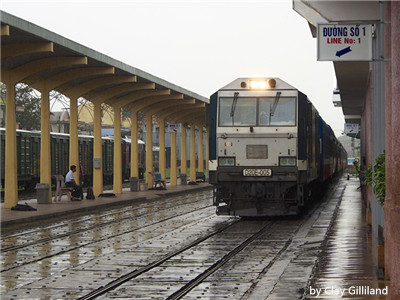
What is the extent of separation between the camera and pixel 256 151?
19.5m

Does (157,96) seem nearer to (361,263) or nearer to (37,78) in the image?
(37,78)

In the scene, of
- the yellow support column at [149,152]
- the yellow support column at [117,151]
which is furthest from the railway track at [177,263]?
the yellow support column at [149,152]

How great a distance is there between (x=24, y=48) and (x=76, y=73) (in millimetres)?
4671

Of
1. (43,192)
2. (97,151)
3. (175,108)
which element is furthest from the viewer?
(175,108)

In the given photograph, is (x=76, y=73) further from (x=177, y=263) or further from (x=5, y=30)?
(x=177, y=263)

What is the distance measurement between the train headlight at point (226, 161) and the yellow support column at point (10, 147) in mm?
6849

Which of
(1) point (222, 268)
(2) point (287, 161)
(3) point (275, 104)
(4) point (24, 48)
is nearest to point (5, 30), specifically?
(4) point (24, 48)

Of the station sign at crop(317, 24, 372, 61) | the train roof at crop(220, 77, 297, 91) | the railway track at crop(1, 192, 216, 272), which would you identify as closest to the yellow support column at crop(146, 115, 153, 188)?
the railway track at crop(1, 192, 216, 272)

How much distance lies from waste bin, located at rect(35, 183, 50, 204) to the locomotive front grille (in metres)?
9.04

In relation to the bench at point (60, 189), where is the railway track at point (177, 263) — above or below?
below

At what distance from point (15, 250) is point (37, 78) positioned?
11560 millimetres

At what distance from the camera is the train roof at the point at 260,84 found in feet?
65.3

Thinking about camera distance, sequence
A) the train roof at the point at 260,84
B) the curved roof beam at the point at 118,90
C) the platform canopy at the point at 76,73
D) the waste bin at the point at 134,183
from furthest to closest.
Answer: the waste bin at the point at 134,183
the curved roof beam at the point at 118,90
the train roof at the point at 260,84
the platform canopy at the point at 76,73

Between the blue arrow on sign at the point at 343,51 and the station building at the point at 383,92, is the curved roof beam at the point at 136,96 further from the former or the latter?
the blue arrow on sign at the point at 343,51
